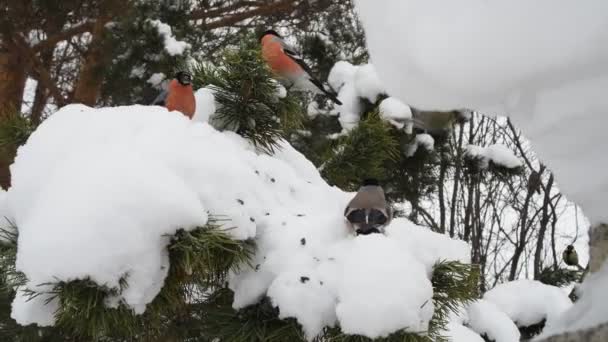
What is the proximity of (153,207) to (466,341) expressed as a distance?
1.23m

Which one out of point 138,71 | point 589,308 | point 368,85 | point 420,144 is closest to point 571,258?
point 420,144

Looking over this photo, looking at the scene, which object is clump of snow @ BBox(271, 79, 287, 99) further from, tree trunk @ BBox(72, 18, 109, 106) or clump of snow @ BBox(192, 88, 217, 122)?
tree trunk @ BBox(72, 18, 109, 106)

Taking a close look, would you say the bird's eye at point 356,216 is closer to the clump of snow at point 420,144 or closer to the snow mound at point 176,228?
the snow mound at point 176,228

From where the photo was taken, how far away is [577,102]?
287 mm

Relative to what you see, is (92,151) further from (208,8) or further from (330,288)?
(208,8)

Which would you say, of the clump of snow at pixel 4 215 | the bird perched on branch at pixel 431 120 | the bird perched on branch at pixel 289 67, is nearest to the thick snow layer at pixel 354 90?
the bird perched on branch at pixel 431 120

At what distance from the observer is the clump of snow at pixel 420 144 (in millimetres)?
2447

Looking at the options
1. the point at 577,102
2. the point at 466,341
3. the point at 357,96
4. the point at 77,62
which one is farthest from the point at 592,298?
the point at 77,62

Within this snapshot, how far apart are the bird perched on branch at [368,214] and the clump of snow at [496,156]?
6.27ft

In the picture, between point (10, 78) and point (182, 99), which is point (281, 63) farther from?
point (10, 78)

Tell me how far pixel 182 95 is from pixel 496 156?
205 cm

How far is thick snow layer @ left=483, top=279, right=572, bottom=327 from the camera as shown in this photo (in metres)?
2.40

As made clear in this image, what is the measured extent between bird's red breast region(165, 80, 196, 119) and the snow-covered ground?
97 cm

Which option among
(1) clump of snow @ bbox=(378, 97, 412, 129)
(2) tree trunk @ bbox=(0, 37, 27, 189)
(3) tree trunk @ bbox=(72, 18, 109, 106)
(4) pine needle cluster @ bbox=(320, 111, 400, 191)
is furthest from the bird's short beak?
(2) tree trunk @ bbox=(0, 37, 27, 189)
